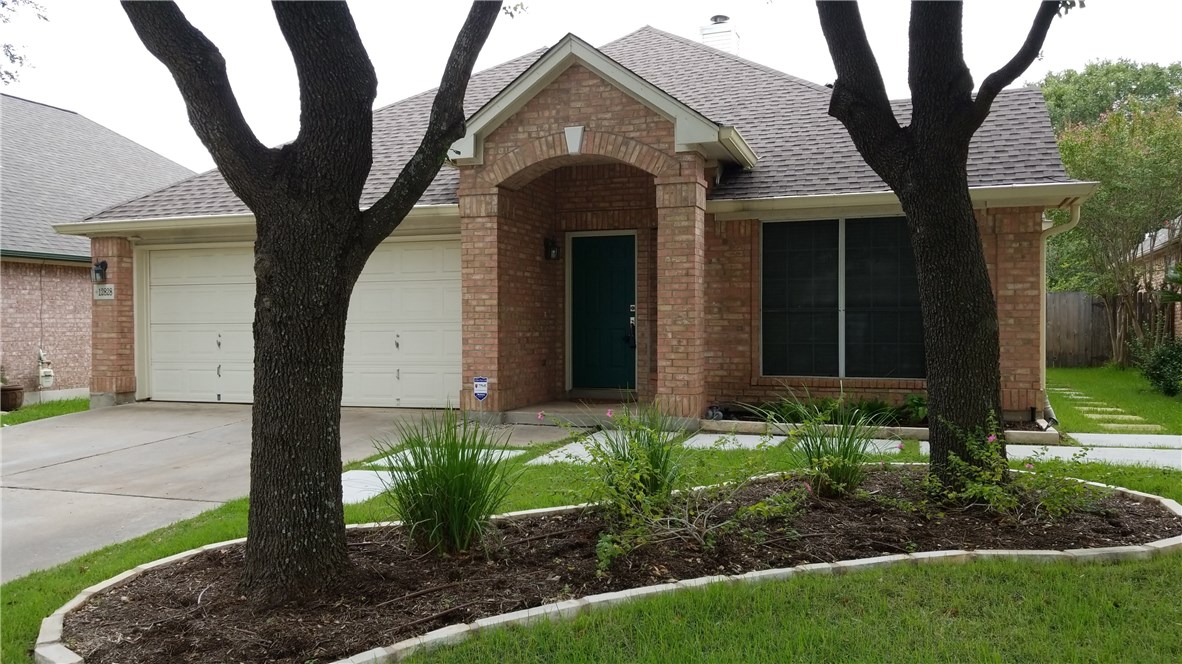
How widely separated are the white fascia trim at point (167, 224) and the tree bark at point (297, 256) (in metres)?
7.08

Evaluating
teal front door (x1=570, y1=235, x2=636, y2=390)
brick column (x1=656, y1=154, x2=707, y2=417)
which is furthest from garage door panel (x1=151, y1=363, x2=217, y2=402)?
brick column (x1=656, y1=154, x2=707, y2=417)

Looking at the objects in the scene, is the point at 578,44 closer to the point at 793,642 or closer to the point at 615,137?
the point at 615,137

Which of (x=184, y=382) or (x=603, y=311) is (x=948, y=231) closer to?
(x=603, y=311)

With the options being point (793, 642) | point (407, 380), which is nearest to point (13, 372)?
point (407, 380)

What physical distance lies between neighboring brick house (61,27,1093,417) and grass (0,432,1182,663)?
5536 millimetres

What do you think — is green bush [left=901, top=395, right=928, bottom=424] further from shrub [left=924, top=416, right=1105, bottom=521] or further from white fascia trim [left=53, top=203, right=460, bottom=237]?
white fascia trim [left=53, top=203, right=460, bottom=237]

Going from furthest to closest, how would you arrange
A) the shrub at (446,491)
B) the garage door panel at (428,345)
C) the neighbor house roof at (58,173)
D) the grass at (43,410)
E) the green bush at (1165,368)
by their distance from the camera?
the neighbor house roof at (58,173) < the green bush at (1165,368) < the grass at (43,410) < the garage door panel at (428,345) < the shrub at (446,491)

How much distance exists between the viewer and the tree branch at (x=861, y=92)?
5609 mm

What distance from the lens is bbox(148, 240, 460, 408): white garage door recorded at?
472 inches

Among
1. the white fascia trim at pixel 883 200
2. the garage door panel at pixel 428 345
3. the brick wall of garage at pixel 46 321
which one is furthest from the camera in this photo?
the brick wall of garage at pixel 46 321

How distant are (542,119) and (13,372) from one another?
439 inches

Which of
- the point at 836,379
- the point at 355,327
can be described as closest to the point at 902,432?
the point at 836,379

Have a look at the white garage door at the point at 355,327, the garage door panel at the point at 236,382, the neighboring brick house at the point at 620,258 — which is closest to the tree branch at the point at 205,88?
the neighboring brick house at the point at 620,258

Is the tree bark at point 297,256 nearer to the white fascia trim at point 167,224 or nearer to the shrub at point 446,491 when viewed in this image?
the shrub at point 446,491
